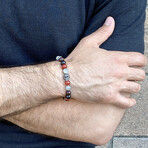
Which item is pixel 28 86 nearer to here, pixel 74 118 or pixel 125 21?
pixel 74 118

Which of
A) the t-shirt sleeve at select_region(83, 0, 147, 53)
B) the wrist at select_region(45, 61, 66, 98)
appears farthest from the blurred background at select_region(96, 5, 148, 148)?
the wrist at select_region(45, 61, 66, 98)

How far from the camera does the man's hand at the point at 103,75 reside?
46.3 inches

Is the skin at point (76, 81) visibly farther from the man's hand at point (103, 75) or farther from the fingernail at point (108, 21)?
the fingernail at point (108, 21)

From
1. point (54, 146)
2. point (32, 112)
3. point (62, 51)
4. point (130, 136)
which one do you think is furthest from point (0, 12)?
point (130, 136)

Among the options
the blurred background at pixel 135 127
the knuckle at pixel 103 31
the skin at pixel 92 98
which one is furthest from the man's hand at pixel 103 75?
the blurred background at pixel 135 127

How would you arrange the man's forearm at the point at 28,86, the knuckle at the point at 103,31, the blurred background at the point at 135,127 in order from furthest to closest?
1. the blurred background at the point at 135,127
2. the knuckle at the point at 103,31
3. the man's forearm at the point at 28,86

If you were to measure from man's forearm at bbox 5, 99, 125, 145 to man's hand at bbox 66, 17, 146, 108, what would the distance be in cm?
8

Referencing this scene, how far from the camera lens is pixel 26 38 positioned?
4.27ft

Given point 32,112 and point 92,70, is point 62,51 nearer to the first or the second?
point 92,70

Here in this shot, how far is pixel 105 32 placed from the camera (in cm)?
127

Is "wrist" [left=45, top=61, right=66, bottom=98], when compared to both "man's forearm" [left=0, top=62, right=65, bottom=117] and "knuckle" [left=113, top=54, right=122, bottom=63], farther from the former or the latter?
"knuckle" [left=113, top=54, right=122, bottom=63]

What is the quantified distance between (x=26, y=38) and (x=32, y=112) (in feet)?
1.44

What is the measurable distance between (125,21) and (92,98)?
1.60 feet

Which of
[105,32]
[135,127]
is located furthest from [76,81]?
[135,127]
